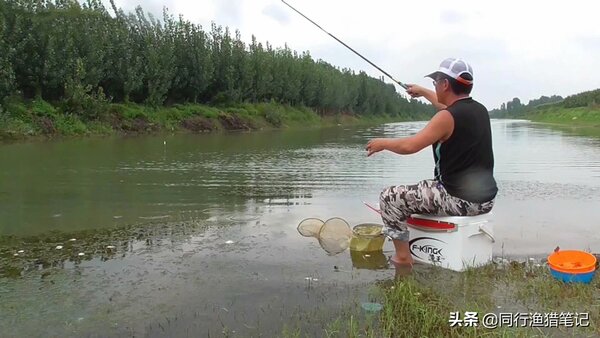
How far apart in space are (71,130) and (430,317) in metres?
27.7

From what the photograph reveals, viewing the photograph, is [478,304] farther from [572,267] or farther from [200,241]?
[200,241]

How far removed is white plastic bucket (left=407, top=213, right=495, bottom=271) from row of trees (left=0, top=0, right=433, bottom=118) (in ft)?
86.4

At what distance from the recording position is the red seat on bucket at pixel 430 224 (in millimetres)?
4652

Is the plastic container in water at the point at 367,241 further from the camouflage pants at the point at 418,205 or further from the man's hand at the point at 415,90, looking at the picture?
the man's hand at the point at 415,90

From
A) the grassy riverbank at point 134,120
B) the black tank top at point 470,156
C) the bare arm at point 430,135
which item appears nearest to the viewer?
the bare arm at point 430,135

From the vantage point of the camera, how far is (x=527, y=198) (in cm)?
888

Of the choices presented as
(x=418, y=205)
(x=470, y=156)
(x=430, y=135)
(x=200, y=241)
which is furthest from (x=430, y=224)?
(x=200, y=241)

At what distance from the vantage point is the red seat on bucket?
4.65 meters

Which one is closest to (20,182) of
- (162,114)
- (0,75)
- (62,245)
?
(62,245)

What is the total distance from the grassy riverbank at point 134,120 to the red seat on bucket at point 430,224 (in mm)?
21712

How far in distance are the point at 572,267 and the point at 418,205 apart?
52.7 inches

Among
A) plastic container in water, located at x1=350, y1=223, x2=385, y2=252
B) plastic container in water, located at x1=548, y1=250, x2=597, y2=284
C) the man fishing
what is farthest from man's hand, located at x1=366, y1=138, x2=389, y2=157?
plastic container in water, located at x1=548, y1=250, x2=597, y2=284

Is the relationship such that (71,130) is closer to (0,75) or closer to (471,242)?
(0,75)

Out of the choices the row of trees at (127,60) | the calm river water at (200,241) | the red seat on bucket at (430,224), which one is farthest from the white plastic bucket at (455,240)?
the row of trees at (127,60)
